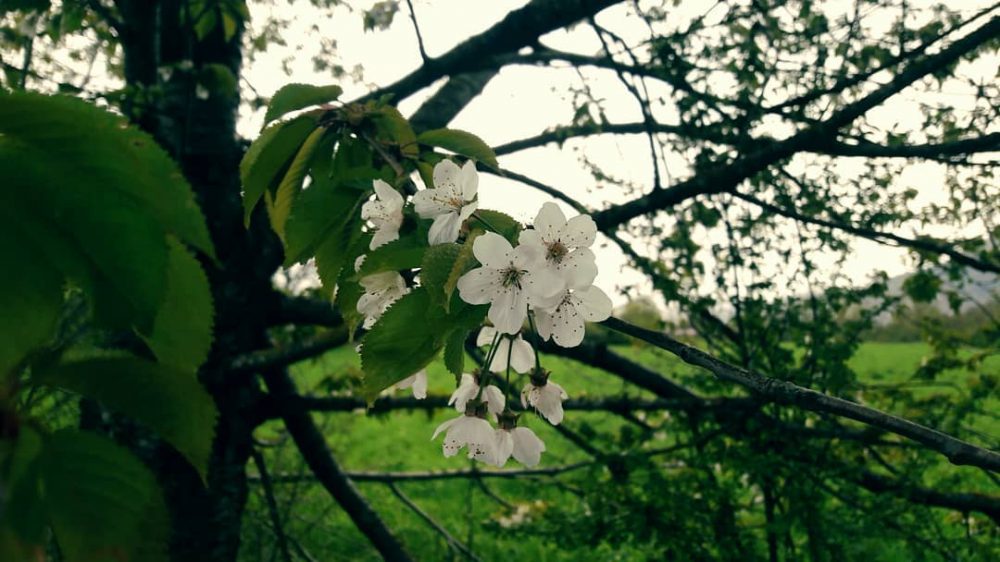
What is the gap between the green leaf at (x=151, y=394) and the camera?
549 millimetres

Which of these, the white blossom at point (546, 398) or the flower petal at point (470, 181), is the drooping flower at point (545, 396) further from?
the flower petal at point (470, 181)

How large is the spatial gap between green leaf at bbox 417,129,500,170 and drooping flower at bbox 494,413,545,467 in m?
0.39

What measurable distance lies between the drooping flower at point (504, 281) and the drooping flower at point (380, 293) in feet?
0.59

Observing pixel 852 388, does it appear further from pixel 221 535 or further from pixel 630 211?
pixel 221 535

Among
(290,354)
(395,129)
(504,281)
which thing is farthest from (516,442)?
(290,354)

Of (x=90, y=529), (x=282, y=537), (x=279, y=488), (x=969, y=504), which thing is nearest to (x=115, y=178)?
(x=90, y=529)

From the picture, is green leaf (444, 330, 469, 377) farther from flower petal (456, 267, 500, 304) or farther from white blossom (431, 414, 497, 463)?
white blossom (431, 414, 497, 463)

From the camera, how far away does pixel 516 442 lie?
1.09 metres

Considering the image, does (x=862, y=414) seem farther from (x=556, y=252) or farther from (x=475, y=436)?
(x=475, y=436)

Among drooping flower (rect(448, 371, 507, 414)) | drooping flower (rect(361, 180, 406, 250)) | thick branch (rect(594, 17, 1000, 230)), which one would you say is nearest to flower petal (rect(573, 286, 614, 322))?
→ drooping flower (rect(361, 180, 406, 250))

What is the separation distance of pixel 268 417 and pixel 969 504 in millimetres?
2620

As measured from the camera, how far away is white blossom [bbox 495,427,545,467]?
1.07 meters

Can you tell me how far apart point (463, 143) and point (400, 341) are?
41 centimetres

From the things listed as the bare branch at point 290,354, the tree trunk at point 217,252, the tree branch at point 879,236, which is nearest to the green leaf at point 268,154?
the bare branch at point 290,354
